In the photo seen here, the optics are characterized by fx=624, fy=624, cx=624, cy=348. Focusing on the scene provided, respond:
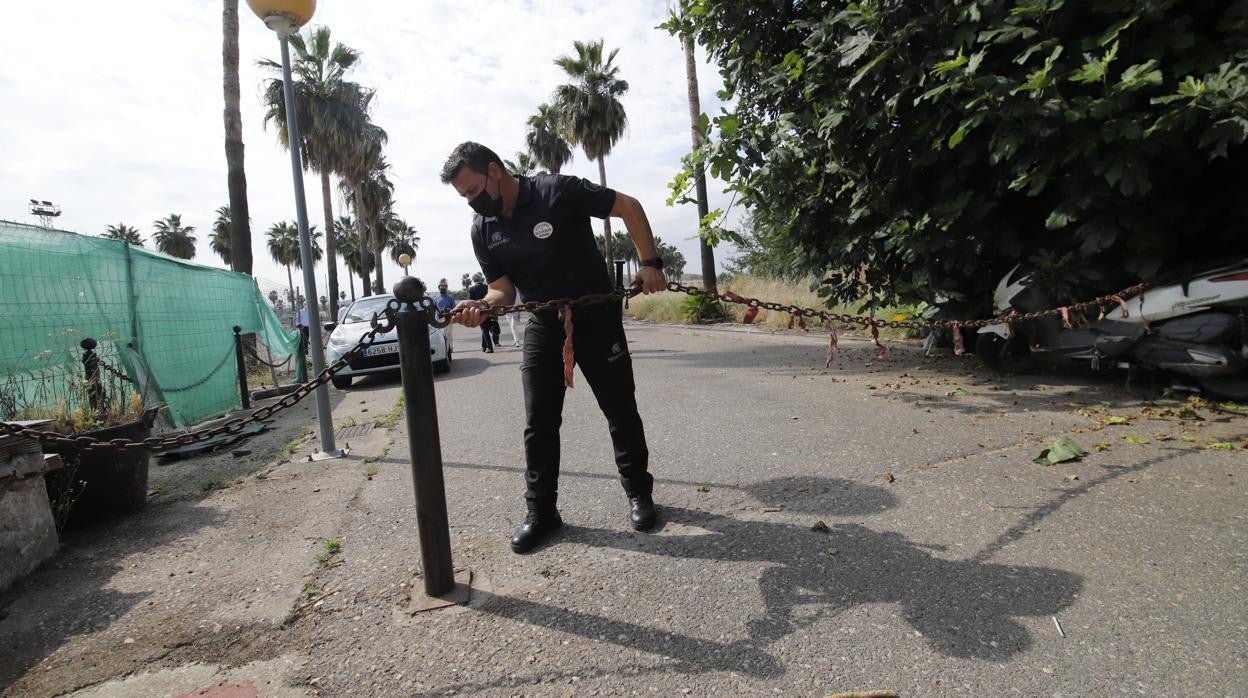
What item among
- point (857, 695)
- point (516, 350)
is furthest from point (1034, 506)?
point (516, 350)

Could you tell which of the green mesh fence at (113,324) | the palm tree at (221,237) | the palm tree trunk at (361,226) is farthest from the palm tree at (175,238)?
the green mesh fence at (113,324)

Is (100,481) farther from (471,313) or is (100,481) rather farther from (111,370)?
(471,313)

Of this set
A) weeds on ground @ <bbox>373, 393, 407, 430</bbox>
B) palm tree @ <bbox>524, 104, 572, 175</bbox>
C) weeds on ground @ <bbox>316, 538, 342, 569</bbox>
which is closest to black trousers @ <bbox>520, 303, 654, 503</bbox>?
weeds on ground @ <bbox>316, 538, 342, 569</bbox>

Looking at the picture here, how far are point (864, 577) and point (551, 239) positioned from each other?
2058 mm

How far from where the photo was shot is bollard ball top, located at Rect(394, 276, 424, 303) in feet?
8.58

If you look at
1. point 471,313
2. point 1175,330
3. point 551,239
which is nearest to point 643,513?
point 471,313

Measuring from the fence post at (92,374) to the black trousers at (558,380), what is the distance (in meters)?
3.42

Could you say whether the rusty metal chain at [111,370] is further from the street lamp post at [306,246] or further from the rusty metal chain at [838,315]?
the rusty metal chain at [838,315]

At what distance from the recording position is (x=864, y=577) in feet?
8.39

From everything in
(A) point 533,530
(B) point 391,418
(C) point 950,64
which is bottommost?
(A) point 533,530

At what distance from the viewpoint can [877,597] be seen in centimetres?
240

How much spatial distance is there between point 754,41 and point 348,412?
20.9 feet

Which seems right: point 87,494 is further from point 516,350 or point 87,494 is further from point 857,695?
point 516,350

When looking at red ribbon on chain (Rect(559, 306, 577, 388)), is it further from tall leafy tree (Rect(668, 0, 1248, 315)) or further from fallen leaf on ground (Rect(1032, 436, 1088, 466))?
tall leafy tree (Rect(668, 0, 1248, 315))
